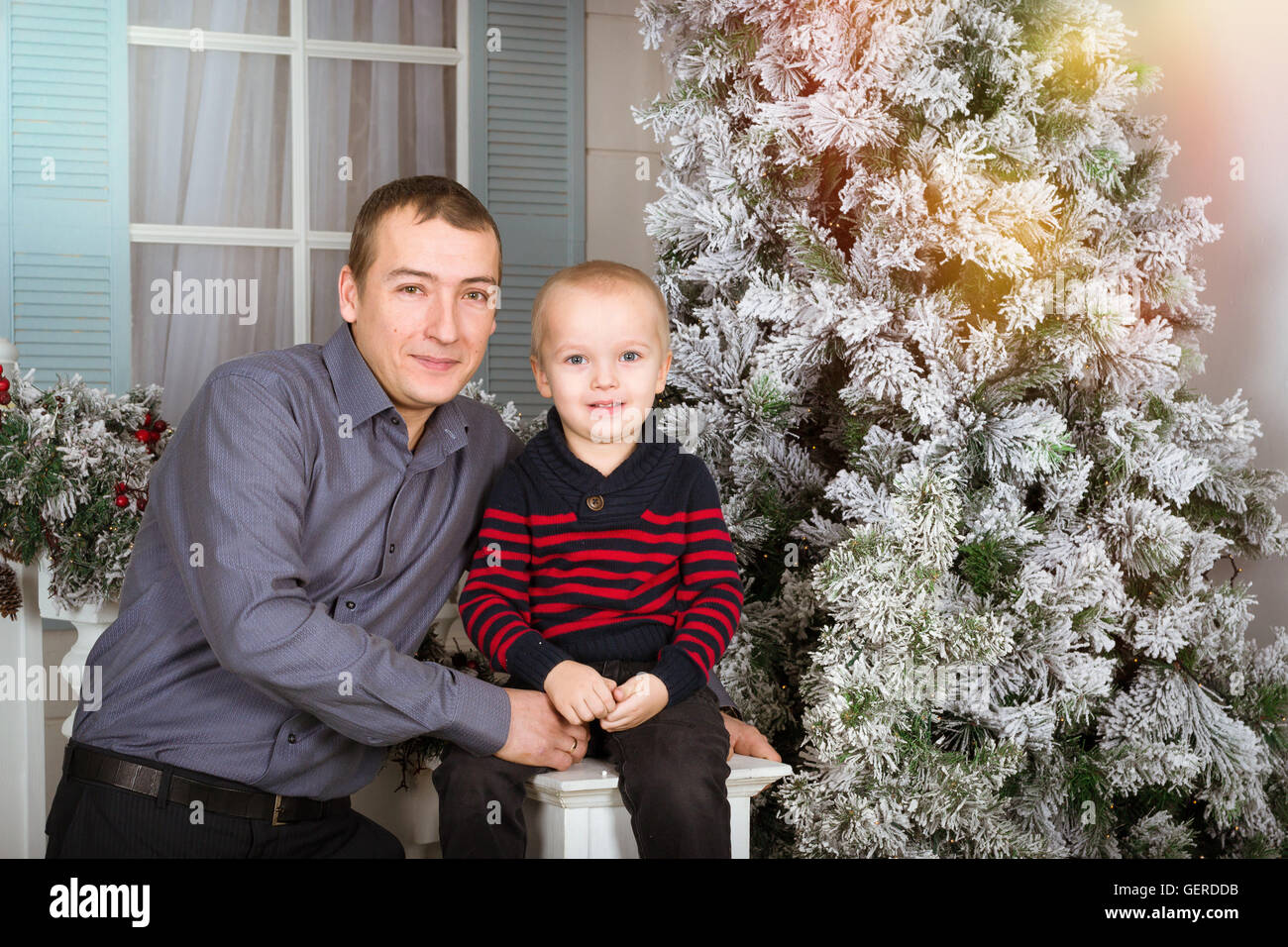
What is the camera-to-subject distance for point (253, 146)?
129 inches

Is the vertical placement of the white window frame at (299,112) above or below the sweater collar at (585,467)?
above

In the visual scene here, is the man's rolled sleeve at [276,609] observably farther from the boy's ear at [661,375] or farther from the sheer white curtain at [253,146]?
the sheer white curtain at [253,146]

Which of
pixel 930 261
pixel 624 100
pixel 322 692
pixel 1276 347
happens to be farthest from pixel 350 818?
pixel 624 100

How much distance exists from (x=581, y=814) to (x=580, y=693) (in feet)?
0.49

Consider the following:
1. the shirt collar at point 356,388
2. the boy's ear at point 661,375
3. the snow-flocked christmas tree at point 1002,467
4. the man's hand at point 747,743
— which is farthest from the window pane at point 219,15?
the man's hand at point 747,743

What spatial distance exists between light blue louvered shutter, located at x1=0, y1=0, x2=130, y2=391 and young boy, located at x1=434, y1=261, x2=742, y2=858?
1.89m

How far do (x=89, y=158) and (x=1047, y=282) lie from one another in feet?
8.16

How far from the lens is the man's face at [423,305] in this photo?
1.64m

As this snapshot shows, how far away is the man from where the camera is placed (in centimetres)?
148

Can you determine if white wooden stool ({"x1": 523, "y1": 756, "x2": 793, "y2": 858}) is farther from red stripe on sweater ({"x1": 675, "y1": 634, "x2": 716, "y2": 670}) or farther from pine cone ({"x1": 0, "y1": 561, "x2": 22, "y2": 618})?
→ pine cone ({"x1": 0, "y1": 561, "x2": 22, "y2": 618})

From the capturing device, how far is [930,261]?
1.89 metres

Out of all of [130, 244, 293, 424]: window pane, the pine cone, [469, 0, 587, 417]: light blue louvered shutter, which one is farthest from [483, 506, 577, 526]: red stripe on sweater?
[130, 244, 293, 424]: window pane

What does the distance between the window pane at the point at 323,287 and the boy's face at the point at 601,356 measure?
181cm

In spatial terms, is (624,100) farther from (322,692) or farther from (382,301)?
(322,692)
